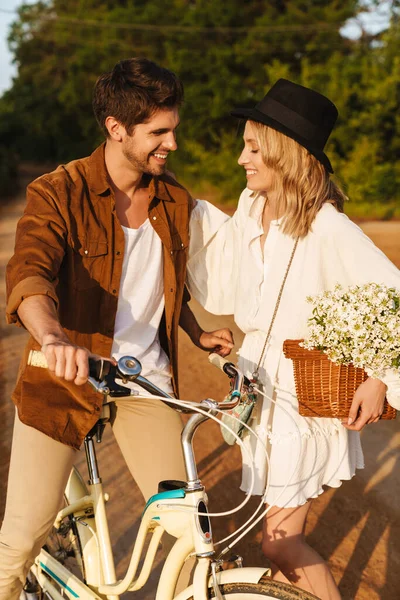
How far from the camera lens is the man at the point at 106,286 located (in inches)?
120

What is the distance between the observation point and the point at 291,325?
323cm

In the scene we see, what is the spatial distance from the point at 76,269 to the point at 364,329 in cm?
118

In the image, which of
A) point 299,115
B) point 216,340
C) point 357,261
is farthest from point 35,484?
point 299,115

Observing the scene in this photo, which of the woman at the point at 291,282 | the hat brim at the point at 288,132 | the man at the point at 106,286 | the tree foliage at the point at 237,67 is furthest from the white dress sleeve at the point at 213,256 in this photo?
the tree foliage at the point at 237,67

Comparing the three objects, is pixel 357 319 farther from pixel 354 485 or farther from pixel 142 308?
pixel 354 485

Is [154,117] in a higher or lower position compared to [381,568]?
higher

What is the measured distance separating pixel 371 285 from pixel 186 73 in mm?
33899

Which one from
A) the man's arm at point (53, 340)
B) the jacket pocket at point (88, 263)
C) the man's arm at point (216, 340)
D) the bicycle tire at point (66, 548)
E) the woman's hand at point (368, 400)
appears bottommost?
the bicycle tire at point (66, 548)

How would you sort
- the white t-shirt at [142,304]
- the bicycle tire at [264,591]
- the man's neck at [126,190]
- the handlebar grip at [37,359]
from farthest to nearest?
the man's neck at [126,190], the white t-shirt at [142,304], the handlebar grip at [37,359], the bicycle tire at [264,591]

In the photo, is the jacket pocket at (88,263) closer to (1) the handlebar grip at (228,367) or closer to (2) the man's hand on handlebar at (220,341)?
(2) the man's hand on handlebar at (220,341)

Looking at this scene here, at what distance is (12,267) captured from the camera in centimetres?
295

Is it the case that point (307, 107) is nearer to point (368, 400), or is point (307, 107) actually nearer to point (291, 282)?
point (291, 282)

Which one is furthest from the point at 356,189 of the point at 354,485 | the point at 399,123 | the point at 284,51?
the point at 354,485

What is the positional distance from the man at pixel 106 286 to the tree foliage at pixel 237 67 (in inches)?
535
